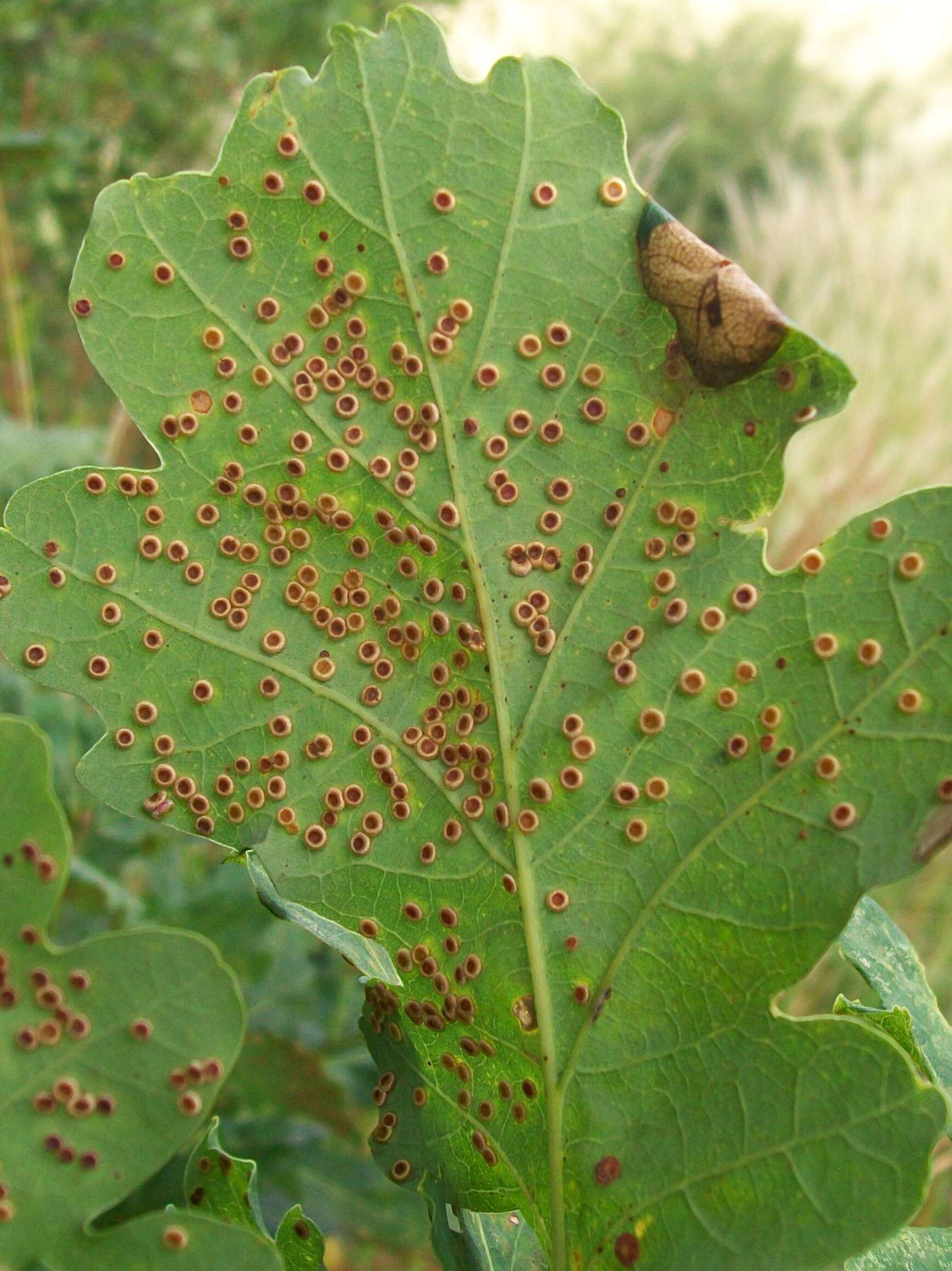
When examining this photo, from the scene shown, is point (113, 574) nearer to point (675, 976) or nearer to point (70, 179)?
point (675, 976)

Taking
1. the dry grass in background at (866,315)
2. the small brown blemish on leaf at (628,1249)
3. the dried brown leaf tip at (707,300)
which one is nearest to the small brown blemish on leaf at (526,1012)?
the small brown blemish on leaf at (628,1249)

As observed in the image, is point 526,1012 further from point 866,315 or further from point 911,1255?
point 866,315

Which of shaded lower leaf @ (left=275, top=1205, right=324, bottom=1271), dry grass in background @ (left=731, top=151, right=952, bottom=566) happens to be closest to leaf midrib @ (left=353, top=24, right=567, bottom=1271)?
shaded lower leaf @ (left=275, top=1205, right=324, bottom=1271)

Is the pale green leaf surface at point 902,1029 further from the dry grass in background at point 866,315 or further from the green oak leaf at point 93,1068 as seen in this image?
the dry grass in background at point 866,315

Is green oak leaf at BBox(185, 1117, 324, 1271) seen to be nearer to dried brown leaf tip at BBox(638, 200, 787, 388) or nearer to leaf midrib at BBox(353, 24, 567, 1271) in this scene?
leaf midrib at BBox(353, 24, 567, 1271)

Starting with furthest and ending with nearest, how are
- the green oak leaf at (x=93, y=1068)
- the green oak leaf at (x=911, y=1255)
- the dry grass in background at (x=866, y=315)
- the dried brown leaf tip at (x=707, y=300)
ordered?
the dry grass in background at (x=866, y=315) → the green oak leaf at (x=911, y=1255) → the dried brown leaf tip at (x=707, y=300) → the green oak leaf at (x=93, y=1068)
